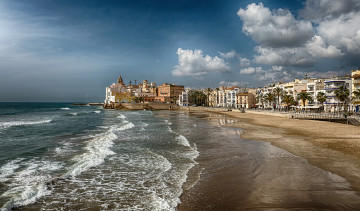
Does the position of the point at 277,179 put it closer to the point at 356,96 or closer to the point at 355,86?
the point at 356,96

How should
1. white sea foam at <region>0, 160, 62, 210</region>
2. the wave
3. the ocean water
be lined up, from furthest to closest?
the wave → white sea foam at <region>0, 160, 62, 210</region> → the ocean water

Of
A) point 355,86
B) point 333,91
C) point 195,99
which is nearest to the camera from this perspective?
point 355,86

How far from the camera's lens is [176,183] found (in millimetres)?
10422

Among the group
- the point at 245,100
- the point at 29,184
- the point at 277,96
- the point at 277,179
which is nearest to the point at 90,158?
the point at 29,184

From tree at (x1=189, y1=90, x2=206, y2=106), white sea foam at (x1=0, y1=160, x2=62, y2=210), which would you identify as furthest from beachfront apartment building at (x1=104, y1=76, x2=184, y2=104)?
white sea foam at (x1=0, y1=160, x2=62, y2=210)

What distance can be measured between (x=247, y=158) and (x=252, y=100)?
97335mm

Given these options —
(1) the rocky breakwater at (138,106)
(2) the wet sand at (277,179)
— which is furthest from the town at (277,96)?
(2) the wet sand at (277,179)

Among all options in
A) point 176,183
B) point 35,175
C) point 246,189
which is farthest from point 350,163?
point 35,175

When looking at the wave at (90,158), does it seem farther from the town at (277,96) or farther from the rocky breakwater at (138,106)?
the rocky breakwater at (138,106)

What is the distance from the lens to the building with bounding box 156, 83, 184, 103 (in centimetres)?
13700

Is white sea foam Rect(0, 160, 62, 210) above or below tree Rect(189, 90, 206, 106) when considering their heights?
below

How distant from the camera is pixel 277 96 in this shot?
86.1 metres

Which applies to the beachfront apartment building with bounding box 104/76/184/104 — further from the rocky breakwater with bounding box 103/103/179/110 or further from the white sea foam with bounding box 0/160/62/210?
the white sea foam with bounding box 0/160/62/210

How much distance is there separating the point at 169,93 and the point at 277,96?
68.8 m
